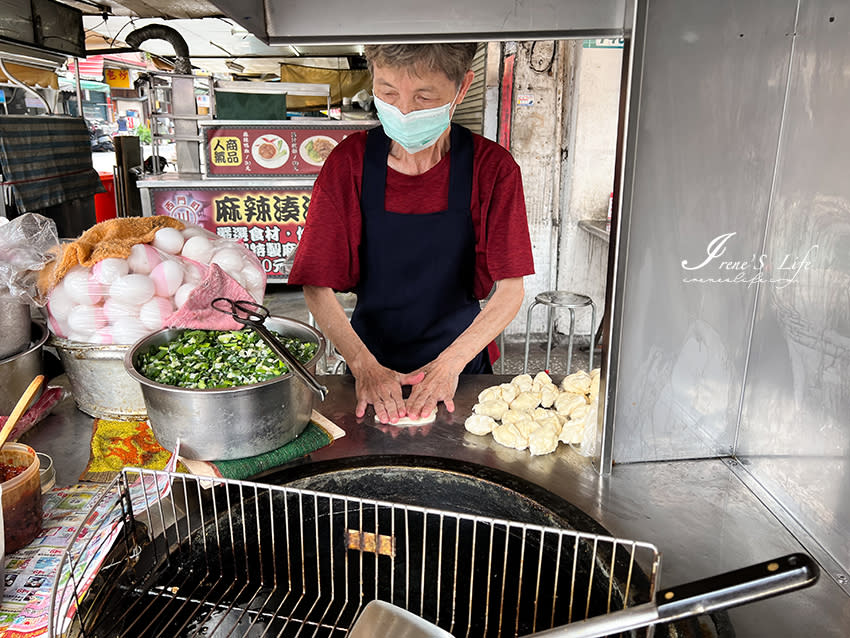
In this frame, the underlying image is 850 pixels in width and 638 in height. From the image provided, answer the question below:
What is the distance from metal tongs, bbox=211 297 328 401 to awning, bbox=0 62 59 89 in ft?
21.7

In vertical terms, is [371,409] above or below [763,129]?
below

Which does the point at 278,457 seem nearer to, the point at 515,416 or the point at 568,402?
the point at 515,416

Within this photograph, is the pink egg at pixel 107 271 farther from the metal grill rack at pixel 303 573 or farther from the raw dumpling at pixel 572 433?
the raw dumpling at pixel 572 433

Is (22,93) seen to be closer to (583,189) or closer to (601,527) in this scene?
(583,189)

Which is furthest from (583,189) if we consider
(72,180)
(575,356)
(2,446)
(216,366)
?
(72,180)

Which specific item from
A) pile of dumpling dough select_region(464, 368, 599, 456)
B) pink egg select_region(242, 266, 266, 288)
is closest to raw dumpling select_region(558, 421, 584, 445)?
pile of dumpling dough select_region(464, 368, 599, 456)

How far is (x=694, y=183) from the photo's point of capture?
1.16m

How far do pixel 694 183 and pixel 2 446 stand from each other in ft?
4.74

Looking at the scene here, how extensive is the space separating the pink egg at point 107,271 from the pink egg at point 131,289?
2 centimetres

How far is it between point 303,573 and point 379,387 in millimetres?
682

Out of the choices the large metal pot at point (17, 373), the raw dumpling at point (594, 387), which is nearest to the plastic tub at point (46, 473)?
the large metal pot at point (17, 373)

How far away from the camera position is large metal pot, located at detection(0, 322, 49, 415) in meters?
1.44

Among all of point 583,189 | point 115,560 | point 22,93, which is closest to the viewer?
point 115,560

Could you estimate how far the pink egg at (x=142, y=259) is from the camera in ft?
5.17
